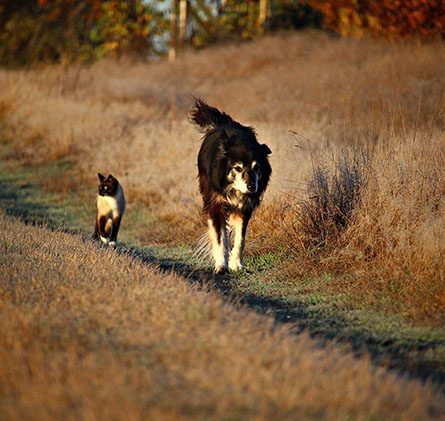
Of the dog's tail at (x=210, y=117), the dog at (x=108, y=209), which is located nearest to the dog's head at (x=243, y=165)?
the dog's tail at (x=210, y=117)

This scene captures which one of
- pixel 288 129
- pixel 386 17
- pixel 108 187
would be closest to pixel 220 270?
pixel 108 187

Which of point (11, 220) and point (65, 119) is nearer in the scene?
point (11, 220)

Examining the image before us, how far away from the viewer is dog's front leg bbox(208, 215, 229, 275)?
816 centimetres

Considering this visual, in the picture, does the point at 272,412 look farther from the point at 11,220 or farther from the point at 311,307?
the point at 11,220

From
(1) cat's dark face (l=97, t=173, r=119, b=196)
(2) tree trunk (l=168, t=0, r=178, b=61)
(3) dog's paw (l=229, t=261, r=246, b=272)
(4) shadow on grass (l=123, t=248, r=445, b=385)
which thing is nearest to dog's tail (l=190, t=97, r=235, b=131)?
(3) dog's paw (l=229, t=261, r=246, b=272)

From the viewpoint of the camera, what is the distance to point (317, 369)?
13.7 feet

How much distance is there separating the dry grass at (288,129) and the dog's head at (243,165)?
0.92 m

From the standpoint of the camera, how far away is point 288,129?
13.5 metres

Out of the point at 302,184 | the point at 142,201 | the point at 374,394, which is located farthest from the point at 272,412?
the point at 142,201

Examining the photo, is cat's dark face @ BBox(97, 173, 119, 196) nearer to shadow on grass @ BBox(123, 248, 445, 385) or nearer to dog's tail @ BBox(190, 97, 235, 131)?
dog's tail @ BBox(190, 97, 235, 131)

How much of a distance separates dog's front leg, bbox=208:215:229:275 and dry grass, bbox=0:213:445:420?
2.23 m

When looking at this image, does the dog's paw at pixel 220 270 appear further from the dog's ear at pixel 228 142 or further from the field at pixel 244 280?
the dog's ear at pixel 228 142

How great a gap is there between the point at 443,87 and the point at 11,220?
9181 mm

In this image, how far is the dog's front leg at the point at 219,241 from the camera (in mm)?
8164
